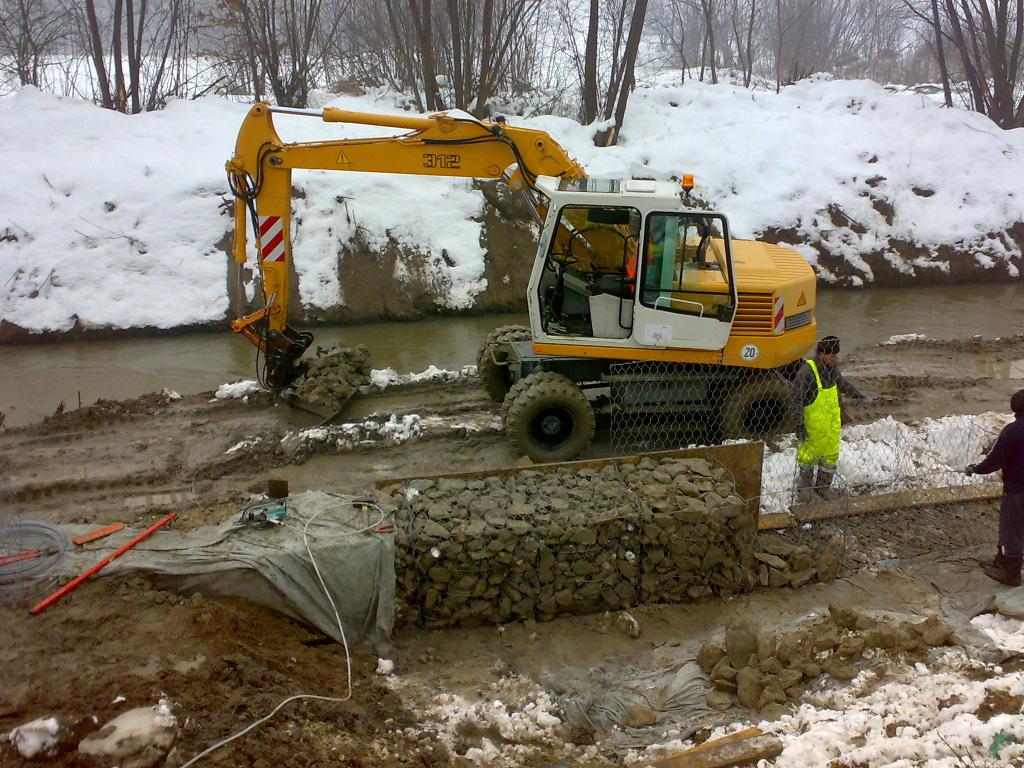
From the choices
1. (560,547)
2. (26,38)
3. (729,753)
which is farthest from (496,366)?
(26,38)

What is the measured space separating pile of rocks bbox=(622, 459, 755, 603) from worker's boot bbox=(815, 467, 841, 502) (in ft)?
4.26

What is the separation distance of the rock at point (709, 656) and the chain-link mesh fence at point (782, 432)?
212cm

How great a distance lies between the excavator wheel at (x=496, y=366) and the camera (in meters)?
8.28

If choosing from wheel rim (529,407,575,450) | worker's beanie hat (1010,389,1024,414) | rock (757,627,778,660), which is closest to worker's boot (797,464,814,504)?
worker's beanie hat (1010,389,1024,414)

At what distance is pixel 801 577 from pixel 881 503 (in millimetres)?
1303

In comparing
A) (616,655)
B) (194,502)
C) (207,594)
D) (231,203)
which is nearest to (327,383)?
(194,502)

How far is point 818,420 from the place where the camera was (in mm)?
6211

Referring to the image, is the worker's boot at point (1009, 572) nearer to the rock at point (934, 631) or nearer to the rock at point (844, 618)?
the rock at point (934, 631)

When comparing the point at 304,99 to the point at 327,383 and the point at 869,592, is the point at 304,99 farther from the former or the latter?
the point at 869,592

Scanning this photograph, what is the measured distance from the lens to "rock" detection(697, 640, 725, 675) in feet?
14.7

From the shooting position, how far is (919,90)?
2500cm

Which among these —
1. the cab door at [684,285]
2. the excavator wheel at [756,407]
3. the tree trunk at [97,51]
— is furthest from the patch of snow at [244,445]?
the tree trunk at [97,51]

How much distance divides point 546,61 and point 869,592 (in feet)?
62.2

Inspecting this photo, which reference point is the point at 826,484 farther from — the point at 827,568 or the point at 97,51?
the point at 97,51
